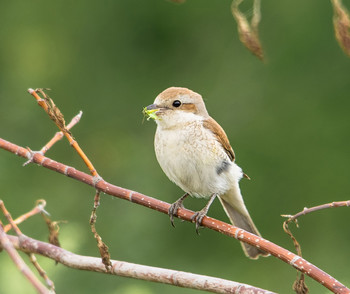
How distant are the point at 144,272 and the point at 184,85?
14.7 ft

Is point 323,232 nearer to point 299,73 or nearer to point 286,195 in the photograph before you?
point 286,195

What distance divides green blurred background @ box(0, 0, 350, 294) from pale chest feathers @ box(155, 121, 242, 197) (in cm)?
207

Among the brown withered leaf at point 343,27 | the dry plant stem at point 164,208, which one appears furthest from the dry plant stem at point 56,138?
the brown withered leaf at point 343,27

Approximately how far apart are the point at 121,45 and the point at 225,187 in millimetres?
3844

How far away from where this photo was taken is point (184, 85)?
6.82 m

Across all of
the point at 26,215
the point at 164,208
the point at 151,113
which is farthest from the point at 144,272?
the point at 151,113

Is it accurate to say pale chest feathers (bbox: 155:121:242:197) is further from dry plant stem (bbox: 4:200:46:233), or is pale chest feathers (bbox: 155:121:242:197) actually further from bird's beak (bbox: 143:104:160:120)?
dry plant stem (bbox: 4:200:46:233)

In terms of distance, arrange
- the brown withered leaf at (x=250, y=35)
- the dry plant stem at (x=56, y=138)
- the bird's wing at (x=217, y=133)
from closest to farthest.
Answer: the brown withered leaf at (x=250, y=35) → the dry plant stem at (x=56, y=138) → the bird's wing at (x=217, y=133)

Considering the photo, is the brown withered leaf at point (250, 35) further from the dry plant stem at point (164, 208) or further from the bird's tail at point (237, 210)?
the bird's tail at point (237, 210)

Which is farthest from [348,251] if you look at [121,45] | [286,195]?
[121,45]

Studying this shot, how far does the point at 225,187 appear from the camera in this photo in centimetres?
371

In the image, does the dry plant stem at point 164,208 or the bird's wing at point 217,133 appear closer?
the dry plant stem at point 164,208

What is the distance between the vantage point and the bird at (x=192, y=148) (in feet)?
11.5

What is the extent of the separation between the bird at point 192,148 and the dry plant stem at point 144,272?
34.5 inches
